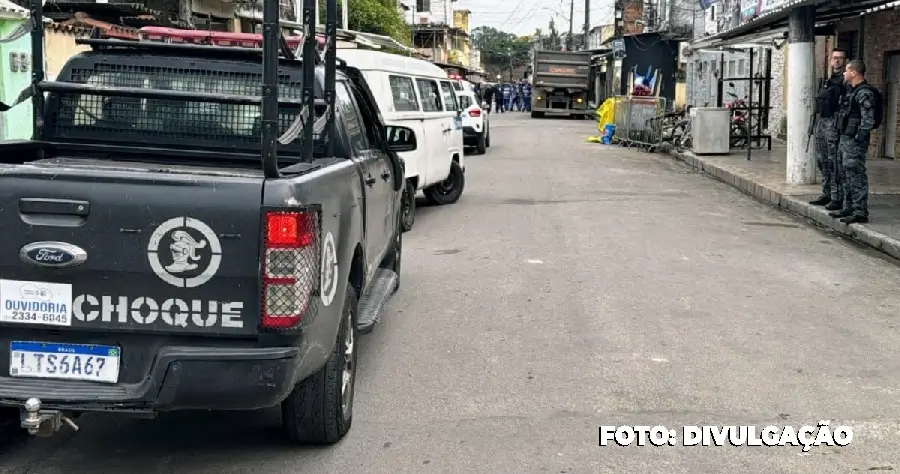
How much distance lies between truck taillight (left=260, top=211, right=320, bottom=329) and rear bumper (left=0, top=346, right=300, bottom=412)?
147 mm

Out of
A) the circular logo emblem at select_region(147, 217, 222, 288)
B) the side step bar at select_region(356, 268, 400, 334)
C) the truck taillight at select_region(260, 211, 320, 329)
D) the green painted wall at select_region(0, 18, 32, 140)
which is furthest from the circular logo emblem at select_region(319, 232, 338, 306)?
the green painted wall at select_region(0, 18, 32, 140)

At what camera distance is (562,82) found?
45.2 m

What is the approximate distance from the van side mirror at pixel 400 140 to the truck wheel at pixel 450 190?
6791 millimetres

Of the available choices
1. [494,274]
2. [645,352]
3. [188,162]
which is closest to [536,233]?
[494,274]

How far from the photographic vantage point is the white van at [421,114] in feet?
36.0

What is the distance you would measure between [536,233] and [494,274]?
2.51 meters

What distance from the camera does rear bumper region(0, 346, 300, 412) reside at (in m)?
3.82

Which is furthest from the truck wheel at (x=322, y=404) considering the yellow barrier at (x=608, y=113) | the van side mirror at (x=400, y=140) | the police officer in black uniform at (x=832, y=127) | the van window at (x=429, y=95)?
the yellow barrier at (x=608, y=113)

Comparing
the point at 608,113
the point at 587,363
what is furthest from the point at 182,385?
the point at 608,113

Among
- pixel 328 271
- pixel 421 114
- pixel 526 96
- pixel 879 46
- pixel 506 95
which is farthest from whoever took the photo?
pixel 506 95

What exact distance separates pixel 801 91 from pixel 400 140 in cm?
1070

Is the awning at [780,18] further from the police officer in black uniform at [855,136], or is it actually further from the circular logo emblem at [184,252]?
the circular logo emblem at [184,252]

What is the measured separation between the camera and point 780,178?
17.0 metres

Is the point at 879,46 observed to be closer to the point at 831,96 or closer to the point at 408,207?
the point at 831,96
